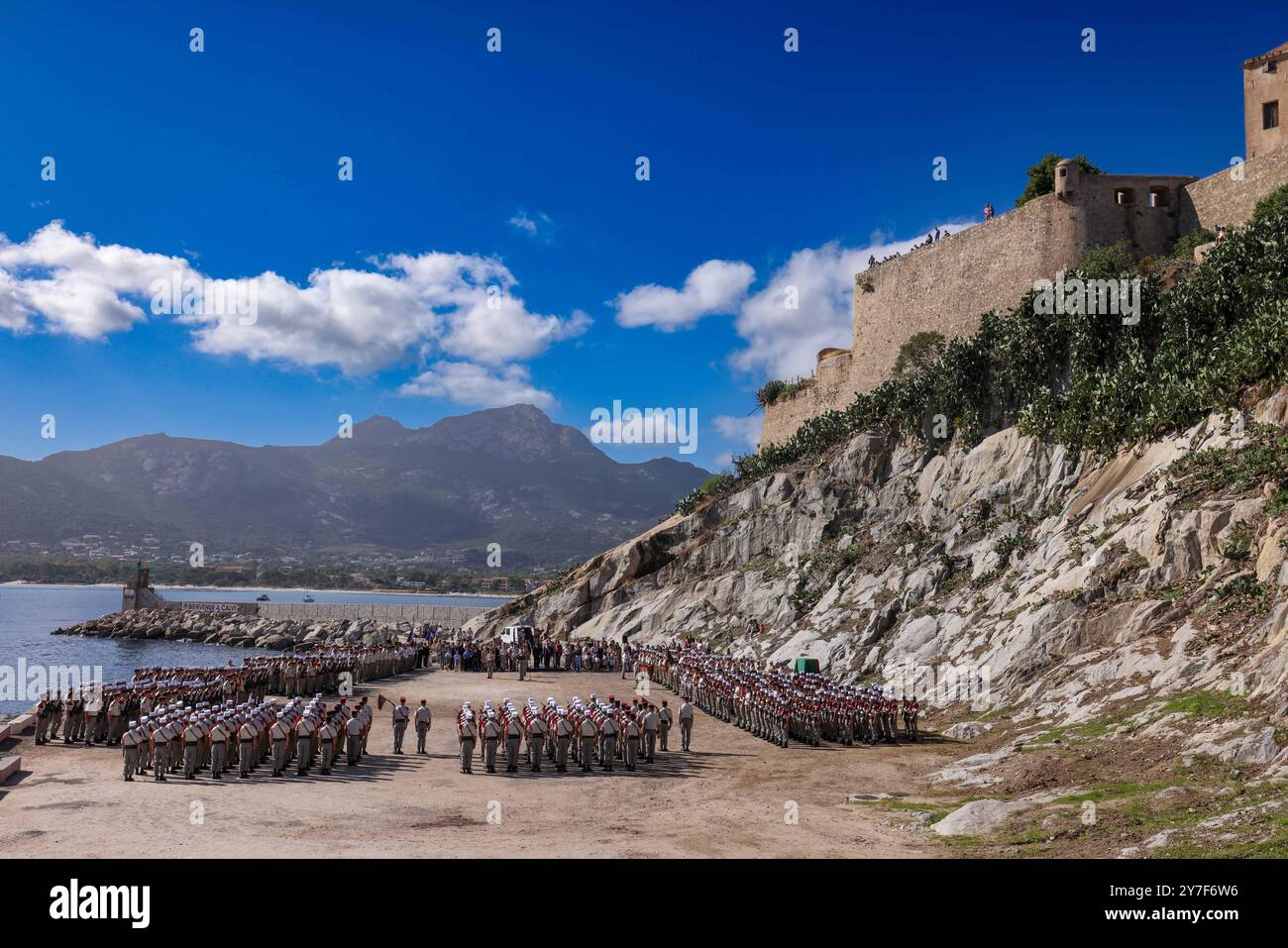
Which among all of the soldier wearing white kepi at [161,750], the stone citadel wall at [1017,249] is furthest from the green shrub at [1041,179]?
the soldier wearing white kepi at [161,750]

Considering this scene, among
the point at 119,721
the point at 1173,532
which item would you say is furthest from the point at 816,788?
the point at 119,721

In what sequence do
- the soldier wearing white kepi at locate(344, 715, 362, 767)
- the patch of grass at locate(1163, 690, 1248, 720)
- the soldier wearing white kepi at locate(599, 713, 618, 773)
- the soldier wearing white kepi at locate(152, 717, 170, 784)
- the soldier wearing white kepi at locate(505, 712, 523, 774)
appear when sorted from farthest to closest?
the soldier wearing white kepi at locate(599, 713, 618, 773)
the soldier wearing white kepi at locate(344, 715, 362, 767)
the soldier wearing white kepi at locate(505, 712, 523, 774)
the soldier wearing white kepi at locate(152, 717, 170, 784)
the patch of grass at locate(1163, 690, 1248, 720)

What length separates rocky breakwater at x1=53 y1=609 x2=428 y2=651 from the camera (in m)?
74.8

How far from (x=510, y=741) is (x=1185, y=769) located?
13887 mm

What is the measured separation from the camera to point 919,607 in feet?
124

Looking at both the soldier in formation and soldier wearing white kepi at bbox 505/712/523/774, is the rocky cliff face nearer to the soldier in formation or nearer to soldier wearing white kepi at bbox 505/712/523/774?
the soldier in formation

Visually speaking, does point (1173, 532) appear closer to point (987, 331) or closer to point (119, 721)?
point (987, 331)

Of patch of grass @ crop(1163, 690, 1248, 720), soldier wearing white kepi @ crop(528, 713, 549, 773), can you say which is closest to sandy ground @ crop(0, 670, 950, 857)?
soldier wearing white kepi @ crop(528, 713, 549, 773)

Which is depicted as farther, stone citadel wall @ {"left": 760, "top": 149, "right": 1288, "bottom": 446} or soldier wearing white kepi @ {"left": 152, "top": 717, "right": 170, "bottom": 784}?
stone citadel wall @ {"left": 760, "top": 149, "right": 1288, "bottom": 446}

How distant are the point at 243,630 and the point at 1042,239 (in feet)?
228

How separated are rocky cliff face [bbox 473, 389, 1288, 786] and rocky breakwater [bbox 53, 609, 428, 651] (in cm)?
2471

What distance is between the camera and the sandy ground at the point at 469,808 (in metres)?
14.8

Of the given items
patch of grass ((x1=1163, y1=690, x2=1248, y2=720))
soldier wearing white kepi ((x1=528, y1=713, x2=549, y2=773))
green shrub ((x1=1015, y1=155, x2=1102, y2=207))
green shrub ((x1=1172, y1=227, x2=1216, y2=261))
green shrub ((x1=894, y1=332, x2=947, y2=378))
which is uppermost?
green shrub ((x1=1015, y1=155, x2=1102, y2=207))

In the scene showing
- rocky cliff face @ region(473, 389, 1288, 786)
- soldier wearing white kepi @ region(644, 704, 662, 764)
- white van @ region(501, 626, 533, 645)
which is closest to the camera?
A: rocky cliff face @ region(473, 389, 1288, 786)
